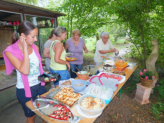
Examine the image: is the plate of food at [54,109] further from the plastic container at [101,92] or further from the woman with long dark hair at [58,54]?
the woman with long dark hair at [58,54]

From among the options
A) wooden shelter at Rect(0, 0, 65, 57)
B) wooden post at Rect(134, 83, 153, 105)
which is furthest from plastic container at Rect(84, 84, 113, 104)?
wooden shelter at Rect(0, 0, 65, 57)

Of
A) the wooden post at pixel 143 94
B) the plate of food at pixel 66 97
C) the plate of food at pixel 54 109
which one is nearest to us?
the plate of food at pixel 54 109

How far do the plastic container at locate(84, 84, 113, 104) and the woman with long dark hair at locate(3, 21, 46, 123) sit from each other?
0.70 m

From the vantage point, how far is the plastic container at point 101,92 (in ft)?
4.02

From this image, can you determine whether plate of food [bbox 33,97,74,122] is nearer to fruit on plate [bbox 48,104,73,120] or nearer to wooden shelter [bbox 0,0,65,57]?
fruit on plate [bbox 48,104,73,120]

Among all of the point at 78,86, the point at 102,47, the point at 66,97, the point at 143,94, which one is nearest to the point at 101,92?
the point at 78,86

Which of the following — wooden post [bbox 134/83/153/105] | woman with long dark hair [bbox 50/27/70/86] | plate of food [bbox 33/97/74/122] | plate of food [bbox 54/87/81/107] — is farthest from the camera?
wooden post [bbox 134/83/153/105]

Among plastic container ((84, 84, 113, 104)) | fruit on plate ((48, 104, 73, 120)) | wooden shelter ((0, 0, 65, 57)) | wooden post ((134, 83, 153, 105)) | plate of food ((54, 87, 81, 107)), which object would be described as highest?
wooden shelter ((0, 0, 65, 57))

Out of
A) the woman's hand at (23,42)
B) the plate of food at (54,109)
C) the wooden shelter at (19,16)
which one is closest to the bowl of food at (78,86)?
the plate of food at (54,109)

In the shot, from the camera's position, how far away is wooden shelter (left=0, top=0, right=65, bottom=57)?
2791 millimetres

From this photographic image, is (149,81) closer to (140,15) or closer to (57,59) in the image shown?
(140,15)

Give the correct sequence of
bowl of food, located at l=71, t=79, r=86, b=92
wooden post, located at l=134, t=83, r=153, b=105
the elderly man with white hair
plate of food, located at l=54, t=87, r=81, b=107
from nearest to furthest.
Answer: plate of food, located at l=54, t=87, r=81, b=107 < bowl of food, located at l=71, t=79, r=86, b=92 < wooden post, located at l=134, t=83, r=153, b=105 < the elderly man with white hair

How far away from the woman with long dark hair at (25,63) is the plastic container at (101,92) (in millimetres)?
703

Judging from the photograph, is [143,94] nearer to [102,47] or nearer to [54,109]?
[102,47]
